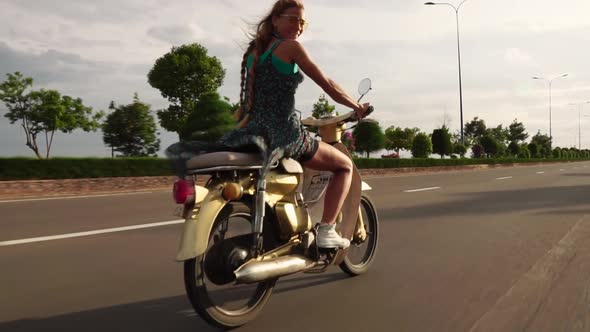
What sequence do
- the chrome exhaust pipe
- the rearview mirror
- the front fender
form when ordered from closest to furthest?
the front fender, the chrome exhaust pipe, the rearview mirror

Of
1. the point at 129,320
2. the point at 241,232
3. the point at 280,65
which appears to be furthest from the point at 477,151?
the point at 129,320

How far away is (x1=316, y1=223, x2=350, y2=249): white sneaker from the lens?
3580 mm

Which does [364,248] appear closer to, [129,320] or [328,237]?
[328,237]

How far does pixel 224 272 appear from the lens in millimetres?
3035

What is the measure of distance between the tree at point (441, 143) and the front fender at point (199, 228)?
4809 centimetres

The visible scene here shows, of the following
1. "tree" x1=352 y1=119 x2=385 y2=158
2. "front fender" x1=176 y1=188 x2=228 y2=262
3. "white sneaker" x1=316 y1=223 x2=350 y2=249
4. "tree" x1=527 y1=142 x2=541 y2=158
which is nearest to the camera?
"front fender" x1=176 y1=188 x2=228 y2=262

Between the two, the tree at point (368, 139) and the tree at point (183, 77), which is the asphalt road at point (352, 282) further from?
the tree at point (183, 77)

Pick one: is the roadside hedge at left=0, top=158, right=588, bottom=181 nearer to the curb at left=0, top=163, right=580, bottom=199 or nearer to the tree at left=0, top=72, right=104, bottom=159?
the curb at left=0, top=163, right=580, bottom=199

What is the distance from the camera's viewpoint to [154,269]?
4.70 meters

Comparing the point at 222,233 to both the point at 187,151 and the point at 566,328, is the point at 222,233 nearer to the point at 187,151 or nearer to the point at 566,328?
the point at 187,151

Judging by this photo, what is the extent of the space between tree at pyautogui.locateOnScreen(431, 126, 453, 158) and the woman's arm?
155 feet

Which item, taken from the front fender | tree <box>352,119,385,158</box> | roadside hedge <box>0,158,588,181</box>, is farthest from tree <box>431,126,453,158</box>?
the front fender

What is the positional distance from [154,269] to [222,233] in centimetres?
188

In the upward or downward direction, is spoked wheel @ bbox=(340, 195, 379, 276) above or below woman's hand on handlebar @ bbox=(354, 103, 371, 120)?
below
